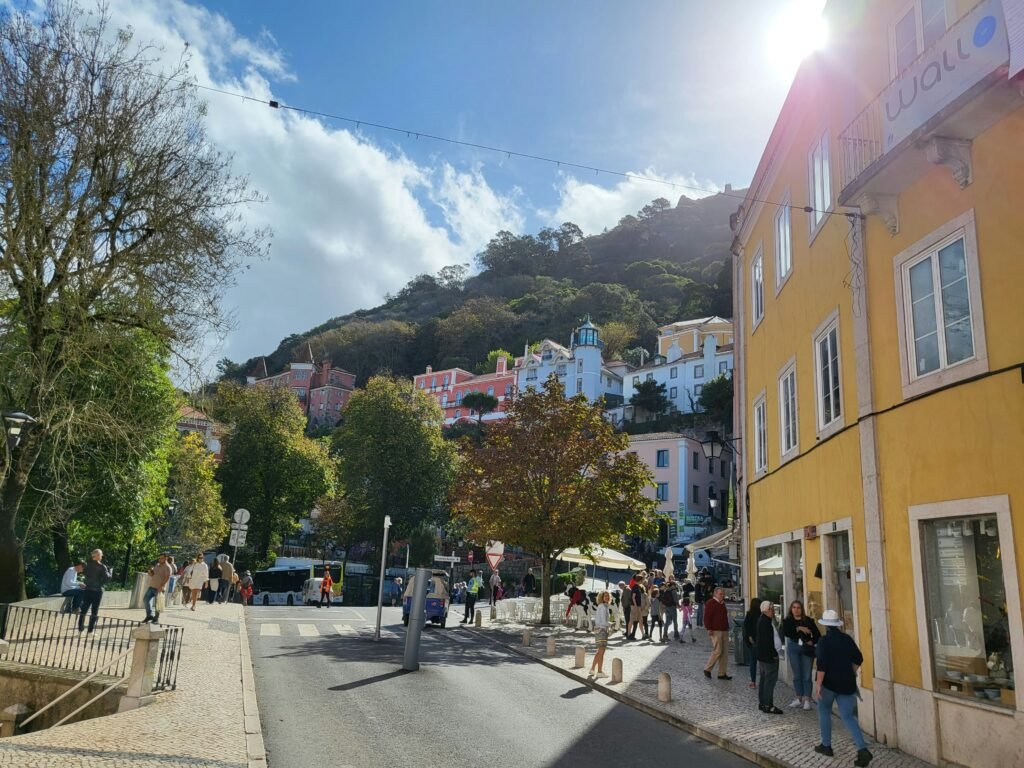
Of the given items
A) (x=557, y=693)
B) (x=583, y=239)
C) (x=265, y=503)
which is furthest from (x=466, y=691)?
(x=583, y=239)

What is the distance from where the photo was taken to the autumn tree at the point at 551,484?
953 inches

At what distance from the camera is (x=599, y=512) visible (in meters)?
24.1

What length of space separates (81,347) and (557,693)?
1096 centimetres

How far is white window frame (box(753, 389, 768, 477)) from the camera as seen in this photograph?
16.6 metres

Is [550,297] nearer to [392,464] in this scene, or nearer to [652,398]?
[652,398]

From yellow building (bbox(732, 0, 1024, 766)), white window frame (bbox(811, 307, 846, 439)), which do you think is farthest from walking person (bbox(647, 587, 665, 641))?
white window frame (bbox(811, 307, 846, 439))

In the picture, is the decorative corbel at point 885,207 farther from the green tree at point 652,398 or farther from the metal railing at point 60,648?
the green tree at point 652,398

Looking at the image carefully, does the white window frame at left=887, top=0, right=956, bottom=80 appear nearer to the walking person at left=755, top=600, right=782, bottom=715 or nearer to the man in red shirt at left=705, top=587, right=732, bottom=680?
the walking person at left=755, top=600, right=782, bottom=715

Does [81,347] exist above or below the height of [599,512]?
above

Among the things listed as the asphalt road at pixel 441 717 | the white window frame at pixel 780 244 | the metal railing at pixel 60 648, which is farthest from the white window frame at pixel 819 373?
the metal railing at pixel 60 648

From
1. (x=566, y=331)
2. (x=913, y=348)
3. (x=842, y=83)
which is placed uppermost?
(x=566, y=331)

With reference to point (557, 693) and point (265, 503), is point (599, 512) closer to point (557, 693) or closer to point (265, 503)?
point (557, 693)

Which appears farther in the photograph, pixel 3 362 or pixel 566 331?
pixel 566 331

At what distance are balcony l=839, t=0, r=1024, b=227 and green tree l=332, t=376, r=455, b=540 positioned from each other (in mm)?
45813
